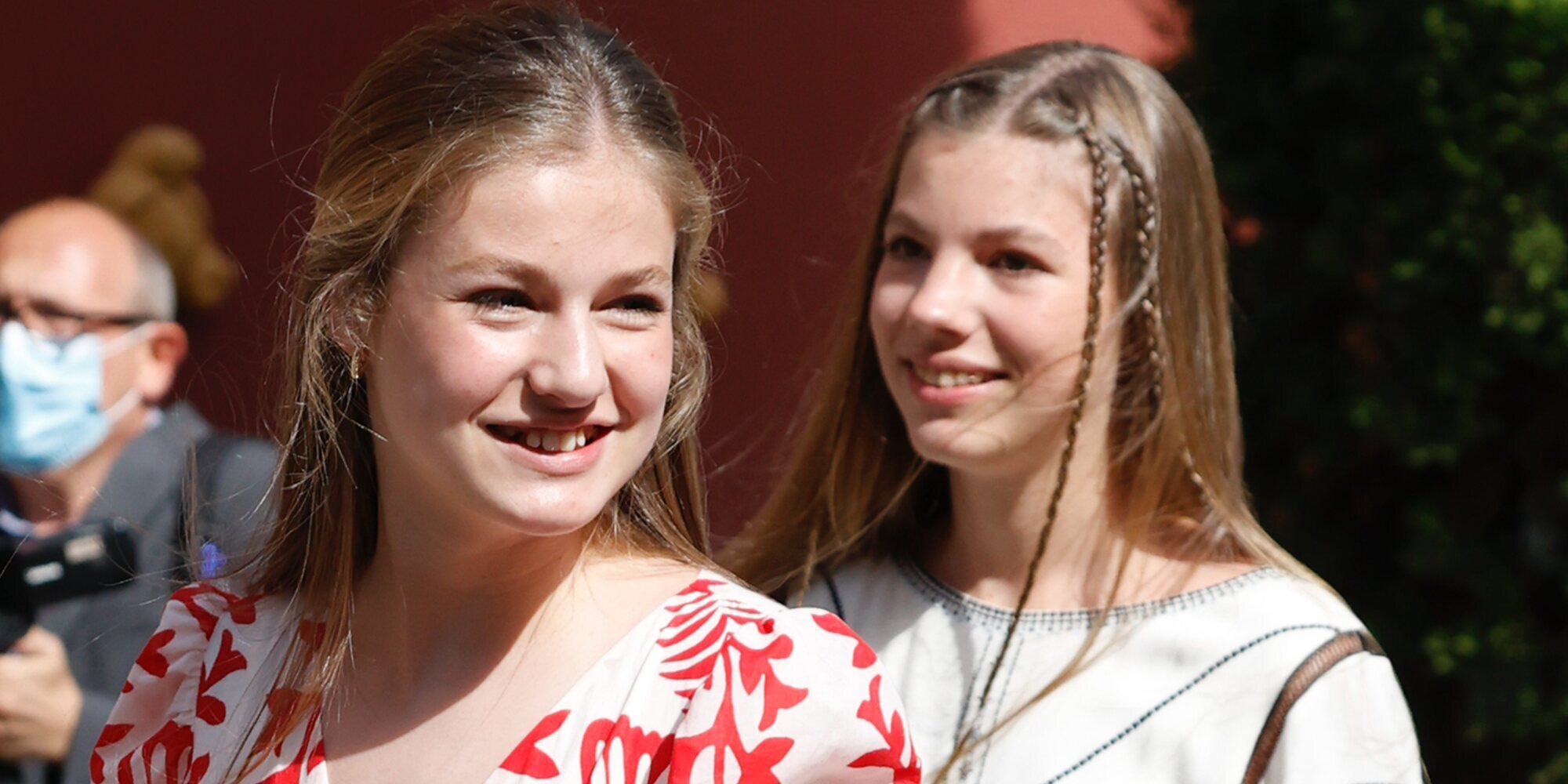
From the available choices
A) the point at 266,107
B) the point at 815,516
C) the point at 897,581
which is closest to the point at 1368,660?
the point at 897,581

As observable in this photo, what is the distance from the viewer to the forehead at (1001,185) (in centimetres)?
205

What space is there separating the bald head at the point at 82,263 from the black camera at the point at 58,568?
59 cm

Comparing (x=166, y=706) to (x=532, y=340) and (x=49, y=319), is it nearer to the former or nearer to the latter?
(x=532, y=340)

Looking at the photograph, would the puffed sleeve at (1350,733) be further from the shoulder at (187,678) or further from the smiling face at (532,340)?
the shoulder at (187,678)

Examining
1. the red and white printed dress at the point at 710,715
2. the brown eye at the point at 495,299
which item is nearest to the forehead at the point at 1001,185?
the red and white printed dress at the point at 710,715

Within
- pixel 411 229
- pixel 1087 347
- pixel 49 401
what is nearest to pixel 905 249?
pixel 1087 347

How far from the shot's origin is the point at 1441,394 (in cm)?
355

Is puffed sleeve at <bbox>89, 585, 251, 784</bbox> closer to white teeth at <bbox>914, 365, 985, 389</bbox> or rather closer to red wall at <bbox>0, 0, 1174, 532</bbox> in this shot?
white teeth at <bbox>914, 365, 985, 389</bbox>

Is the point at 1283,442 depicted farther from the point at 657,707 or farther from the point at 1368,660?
the point at 657,707

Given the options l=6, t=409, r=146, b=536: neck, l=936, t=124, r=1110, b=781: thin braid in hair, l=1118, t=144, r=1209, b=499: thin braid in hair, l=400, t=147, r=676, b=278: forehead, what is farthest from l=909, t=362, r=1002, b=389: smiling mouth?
l=6, t=409, r=146, b=536: neck

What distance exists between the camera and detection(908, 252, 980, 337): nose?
2016mm

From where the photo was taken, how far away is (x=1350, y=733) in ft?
6.17

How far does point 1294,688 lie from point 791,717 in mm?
853

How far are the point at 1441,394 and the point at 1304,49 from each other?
869 millimetres
